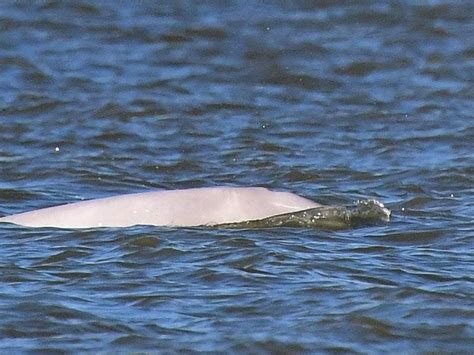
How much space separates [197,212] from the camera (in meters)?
9.44

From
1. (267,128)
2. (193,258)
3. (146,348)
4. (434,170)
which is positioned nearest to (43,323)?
(146,348)

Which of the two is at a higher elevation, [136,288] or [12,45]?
[12,45]

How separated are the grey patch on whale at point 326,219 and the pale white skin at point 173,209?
43 millimetres

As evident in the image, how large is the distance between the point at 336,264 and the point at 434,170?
3.33 meters

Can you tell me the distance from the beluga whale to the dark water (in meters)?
0.16

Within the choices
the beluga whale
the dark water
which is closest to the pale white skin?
the beluga whale

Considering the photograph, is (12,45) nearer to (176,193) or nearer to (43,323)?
(176,193)

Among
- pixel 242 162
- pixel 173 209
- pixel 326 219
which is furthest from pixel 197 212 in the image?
pixel 242 162

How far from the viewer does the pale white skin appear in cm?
941

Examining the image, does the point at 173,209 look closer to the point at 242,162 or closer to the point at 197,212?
the point at 197,212

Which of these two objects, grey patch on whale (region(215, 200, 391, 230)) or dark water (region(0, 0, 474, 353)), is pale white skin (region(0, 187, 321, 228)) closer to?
grey patch on whale (region(215, 200, 391, 230))

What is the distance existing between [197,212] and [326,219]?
2.59 ft

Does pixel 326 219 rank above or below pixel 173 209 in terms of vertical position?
below

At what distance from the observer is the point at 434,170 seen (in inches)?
458
